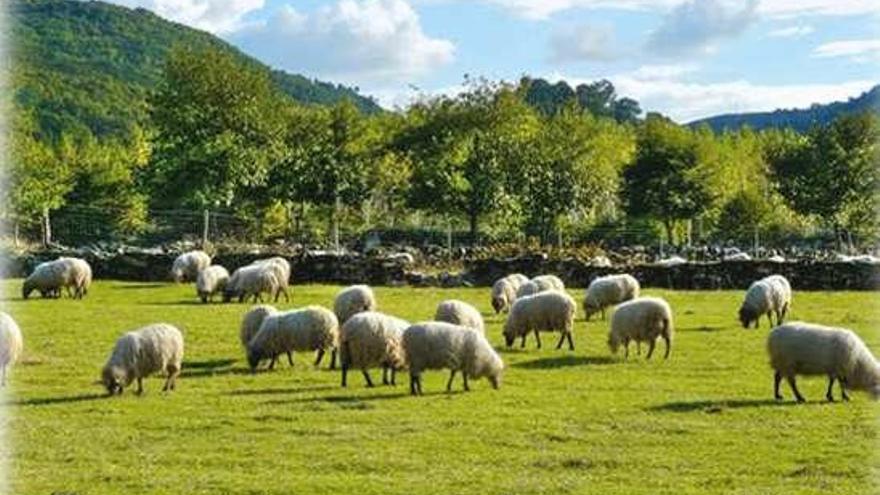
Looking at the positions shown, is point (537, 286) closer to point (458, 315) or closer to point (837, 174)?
point (458, 315)

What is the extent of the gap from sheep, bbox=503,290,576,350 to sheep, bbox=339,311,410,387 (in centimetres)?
433

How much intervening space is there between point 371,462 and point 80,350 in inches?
417

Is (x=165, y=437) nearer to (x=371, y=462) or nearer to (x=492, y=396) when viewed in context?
(x=371, y=462)

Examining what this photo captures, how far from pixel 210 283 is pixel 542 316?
13.2 metres

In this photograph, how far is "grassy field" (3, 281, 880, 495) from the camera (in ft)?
33.2

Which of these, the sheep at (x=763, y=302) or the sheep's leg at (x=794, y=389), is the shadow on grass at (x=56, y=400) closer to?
the sheep's leg at (x=794, y=389)

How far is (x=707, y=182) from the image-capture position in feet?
185

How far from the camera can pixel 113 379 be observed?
14.8 metres

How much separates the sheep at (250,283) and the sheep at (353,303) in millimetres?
7766

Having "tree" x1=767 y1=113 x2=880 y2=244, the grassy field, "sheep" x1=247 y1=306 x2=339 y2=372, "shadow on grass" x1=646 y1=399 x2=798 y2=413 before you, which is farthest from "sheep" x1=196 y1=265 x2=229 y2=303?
"tree" x1=767 y1=113 x2=880 y2=244

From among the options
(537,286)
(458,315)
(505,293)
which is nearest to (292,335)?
(458,315)

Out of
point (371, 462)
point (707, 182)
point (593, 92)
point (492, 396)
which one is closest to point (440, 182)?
point (707, 182)

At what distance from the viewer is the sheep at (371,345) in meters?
15.6

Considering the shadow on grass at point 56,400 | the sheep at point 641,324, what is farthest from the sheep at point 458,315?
the shadow on grass at point 56,400
